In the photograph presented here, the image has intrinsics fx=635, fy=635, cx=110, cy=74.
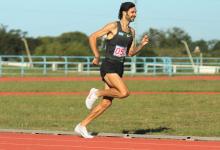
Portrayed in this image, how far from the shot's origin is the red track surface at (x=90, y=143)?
859 cm

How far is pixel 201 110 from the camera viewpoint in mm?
15328

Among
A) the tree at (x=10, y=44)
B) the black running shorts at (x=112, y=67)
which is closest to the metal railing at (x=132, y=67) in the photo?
the black running shorts at (x=112, y=67)

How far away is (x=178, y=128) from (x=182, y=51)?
76.5 metres

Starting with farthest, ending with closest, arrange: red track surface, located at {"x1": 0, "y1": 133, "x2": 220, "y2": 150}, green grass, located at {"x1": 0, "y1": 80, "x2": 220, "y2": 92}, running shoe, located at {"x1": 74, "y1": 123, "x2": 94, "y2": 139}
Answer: green grass, located at {"x1": 0, "y1": 80, "x2": 220, "y2": 92} → running shoe, located at {"x1": 74, "y1": 123, "x2": 94, "y2": 139} → red track surface, located at {"x1": 0, "y1": 133, "x2": 220, "y2": 150}

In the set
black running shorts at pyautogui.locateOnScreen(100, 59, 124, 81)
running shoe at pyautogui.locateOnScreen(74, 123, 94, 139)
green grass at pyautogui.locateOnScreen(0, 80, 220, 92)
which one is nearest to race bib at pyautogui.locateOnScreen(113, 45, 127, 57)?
black running shorts at pyautogui.locateOnScreen(100, 59, 124, 81)

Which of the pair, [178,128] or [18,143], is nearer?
[18,143]

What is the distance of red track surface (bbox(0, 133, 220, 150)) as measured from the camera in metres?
8.59

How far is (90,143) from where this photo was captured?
911 centimetres

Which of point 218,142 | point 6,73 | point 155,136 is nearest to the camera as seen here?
point 218,142

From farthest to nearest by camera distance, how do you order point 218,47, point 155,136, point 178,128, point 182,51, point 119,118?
point 218,47 < point 182,51 < point 119,118 < point 178,128 < point 155,136

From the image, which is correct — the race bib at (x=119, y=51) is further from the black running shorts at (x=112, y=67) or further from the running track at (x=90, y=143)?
the running track at (x=90, y=143)

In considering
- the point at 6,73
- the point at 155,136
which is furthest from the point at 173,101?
the point at 6,73

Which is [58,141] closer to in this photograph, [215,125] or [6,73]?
[215,125]

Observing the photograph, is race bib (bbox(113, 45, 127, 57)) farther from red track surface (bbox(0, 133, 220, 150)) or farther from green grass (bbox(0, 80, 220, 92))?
Answer: green grass (bbox(0, 80, 220, 92))
